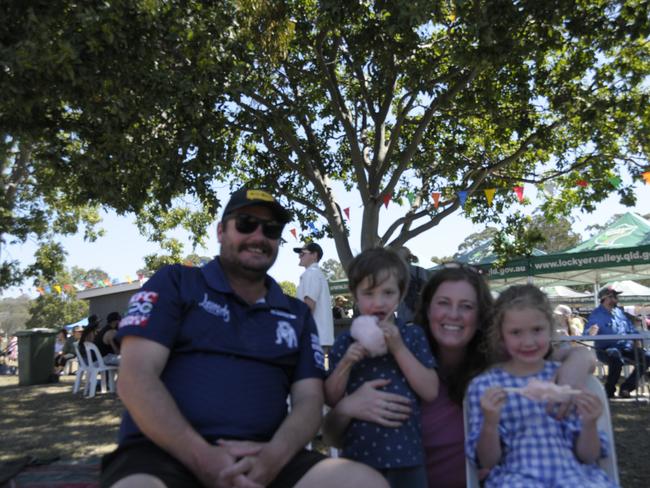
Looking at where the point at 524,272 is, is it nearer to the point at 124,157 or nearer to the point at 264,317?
the point at 124,157

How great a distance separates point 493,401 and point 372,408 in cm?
46

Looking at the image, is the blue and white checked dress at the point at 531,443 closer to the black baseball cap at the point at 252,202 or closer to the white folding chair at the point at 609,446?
the white folding chair at the point at 609,446

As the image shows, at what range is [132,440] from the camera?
220 centimetres

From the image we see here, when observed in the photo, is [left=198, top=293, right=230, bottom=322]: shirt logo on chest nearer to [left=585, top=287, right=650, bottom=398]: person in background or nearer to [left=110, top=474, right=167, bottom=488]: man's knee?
[left=110, top=474, right=167, bottom=488]: man's knee

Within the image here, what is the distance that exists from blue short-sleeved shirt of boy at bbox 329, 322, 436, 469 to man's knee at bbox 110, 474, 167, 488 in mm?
775

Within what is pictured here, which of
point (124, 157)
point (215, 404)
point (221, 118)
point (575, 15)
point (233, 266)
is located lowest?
point (215, 404)

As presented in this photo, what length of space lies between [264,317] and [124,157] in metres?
6.13

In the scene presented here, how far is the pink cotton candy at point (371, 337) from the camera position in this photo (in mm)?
2215

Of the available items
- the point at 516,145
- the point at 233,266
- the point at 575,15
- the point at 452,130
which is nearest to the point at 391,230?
the point at 452,130

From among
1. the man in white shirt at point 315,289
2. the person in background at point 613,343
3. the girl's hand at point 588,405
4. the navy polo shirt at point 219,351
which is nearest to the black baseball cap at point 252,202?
the navy polo shirt at point 219,351

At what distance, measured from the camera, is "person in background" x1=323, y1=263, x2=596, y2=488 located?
2258 millimetres

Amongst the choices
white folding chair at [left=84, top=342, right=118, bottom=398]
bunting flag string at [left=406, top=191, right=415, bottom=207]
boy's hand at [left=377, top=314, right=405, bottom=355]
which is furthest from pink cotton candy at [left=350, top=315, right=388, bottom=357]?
bunting flag string at [left=406, top=191, right=415, bottom=207]

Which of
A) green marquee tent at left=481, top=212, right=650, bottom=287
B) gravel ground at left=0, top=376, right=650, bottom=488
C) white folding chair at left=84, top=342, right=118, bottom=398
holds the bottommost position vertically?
gravel ground at left=0, top=376, right=650, bottom=488

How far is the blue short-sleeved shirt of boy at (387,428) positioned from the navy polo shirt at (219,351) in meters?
0.18
